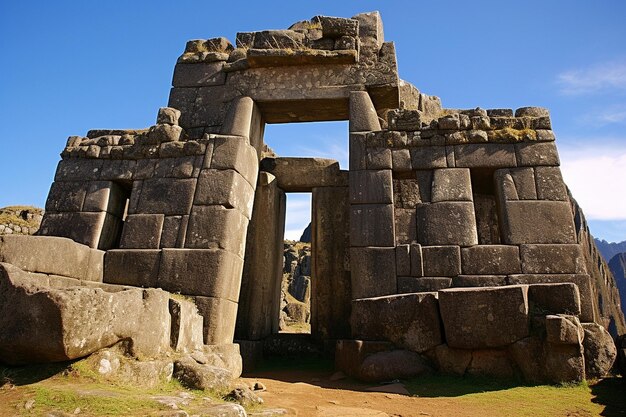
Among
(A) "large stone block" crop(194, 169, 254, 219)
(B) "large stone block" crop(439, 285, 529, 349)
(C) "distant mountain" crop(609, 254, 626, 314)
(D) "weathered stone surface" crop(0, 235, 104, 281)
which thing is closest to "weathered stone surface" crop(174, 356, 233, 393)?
(D) "weathered stone surface" crop(0, 235, 104, 281)

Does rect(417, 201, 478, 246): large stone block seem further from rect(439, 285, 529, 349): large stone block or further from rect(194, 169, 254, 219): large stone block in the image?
rect(194, 169, 254, 219): large stone block

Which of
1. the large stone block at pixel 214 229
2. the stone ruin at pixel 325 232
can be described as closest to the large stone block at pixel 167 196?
the stone ruin at pixel 325 232

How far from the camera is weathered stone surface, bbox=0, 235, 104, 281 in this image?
5.29 m

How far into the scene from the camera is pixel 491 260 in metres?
6.96

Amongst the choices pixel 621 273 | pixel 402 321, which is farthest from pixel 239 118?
pixel 621 273

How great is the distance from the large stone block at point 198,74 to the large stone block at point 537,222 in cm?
620

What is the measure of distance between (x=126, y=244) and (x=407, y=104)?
683 cm

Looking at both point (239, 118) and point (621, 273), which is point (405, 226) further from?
point (621, 273)

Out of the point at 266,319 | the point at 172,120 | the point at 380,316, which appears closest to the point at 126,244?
the point at 172,120

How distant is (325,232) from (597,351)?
5.29 meters

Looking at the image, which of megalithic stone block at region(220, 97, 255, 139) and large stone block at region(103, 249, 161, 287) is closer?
large stone block at region(103, 249, 161, 287)

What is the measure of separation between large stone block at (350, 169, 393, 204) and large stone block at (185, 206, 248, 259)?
2.14 metres

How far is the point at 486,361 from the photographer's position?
554cm

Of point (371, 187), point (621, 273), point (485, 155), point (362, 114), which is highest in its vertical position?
point (621, 273)
